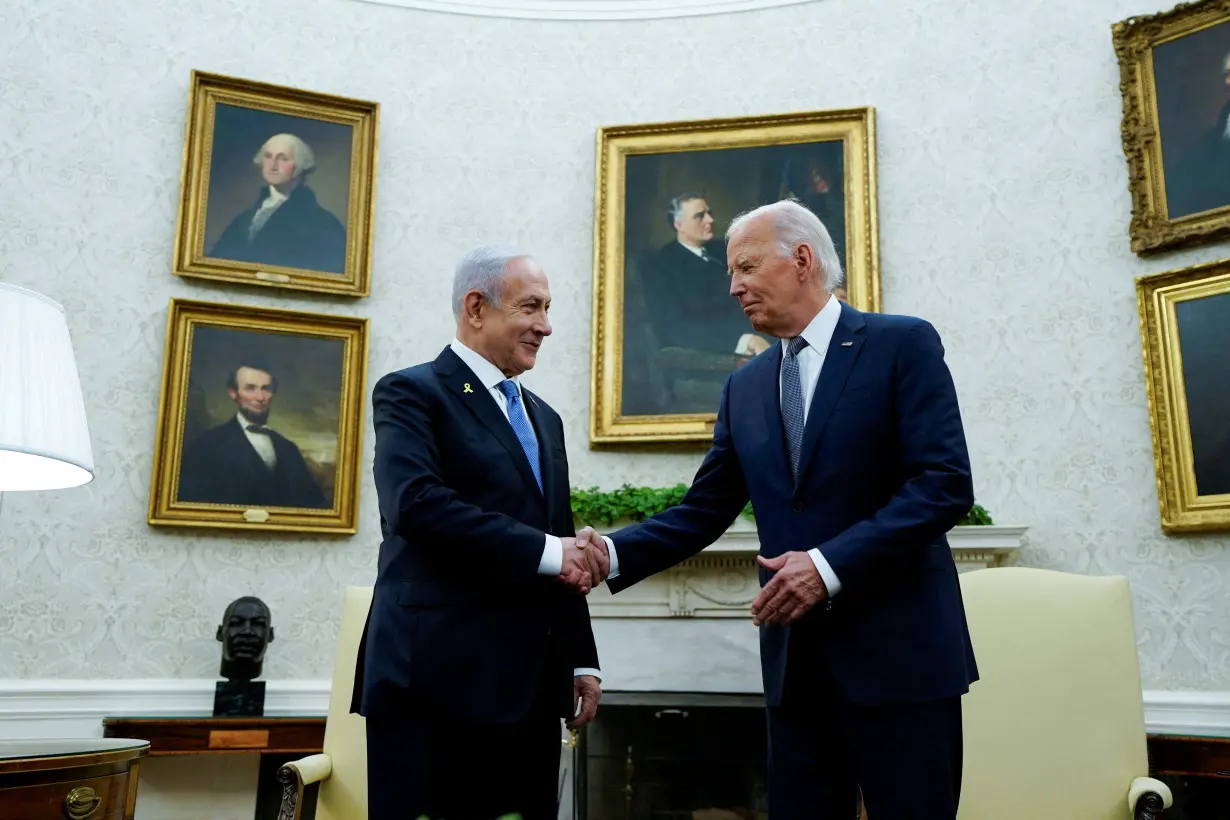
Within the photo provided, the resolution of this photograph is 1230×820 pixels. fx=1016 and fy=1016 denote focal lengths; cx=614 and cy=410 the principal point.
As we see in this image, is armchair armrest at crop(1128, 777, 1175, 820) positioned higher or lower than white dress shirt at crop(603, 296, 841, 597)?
lower

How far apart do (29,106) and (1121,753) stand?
5985 mm

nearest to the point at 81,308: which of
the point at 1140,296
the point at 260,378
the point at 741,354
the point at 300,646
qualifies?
the point at 260,378

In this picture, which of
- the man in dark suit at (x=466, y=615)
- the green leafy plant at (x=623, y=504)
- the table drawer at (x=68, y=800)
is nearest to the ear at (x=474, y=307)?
the man in dark suit at (x=466, y=615)

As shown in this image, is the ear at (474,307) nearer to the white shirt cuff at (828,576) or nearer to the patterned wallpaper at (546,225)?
the white shirt cuff at (828,576)

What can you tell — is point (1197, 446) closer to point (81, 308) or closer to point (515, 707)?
point (515, 707)

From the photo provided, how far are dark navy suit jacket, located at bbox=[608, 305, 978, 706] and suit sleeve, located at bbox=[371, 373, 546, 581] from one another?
24.0 inches

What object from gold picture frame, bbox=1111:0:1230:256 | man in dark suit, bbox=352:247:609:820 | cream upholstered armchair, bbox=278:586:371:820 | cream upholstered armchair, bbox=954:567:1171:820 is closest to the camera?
man in dark suit, bbox=352:247:609:820

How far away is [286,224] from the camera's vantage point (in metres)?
5.71

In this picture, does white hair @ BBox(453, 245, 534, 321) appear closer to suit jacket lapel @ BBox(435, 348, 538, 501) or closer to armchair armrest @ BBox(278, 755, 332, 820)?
suit jacket lapel @ BBox(435, 348, 538, 501)

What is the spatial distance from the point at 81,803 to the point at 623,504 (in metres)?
2.83

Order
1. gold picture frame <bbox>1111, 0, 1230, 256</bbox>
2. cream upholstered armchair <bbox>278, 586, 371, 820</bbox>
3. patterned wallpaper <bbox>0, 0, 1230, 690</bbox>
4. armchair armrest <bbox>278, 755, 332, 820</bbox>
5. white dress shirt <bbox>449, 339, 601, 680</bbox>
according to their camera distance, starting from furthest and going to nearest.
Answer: patterned wallpaper <bbox>0, 0, 1230, 690</bbox> < gold picture frame <bbox>1111, 0, 1230, 256</bbox> < cream upholstered armchair <bbox>278, 586, 371, 820</bbox> < armchair armrest <bbox>278, 755, 332, 820</bbox> < white dress shirt <bbox>449, 339, 601, 680</bbox>

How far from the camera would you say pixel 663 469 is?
5.61 metres

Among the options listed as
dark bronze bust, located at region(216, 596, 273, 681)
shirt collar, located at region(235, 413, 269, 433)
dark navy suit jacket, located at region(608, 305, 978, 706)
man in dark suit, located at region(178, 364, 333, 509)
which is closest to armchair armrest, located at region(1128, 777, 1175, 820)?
dark navy suit jacket, located at region(608, 305, 978, 706)

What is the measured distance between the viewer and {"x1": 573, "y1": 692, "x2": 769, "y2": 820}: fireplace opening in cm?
498
